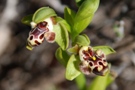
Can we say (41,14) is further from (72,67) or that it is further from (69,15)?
(72,67)

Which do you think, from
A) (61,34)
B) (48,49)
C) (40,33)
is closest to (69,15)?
(61,34)

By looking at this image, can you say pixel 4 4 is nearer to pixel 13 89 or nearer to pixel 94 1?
pixel 13 89

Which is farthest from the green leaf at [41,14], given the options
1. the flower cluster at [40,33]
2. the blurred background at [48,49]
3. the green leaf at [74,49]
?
the blurred background at [48,49]

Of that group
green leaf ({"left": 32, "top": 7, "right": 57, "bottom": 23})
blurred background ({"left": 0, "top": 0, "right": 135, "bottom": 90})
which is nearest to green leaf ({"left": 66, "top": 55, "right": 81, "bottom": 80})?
green leaf ({"left": 32, "top": 7, "right": 57, "bottom": 23})

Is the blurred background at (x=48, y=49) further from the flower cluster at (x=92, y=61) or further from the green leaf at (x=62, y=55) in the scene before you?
the flower cluster at (x=92, y=61)

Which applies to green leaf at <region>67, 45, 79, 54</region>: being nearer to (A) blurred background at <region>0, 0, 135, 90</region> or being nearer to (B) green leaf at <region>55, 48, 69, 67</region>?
(B) green leaf at <region>55, 48, 69, 67</region>

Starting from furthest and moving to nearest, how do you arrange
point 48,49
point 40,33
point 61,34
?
point 48,49 < point 61,34 < point 40,33

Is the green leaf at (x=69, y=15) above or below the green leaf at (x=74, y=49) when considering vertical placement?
above

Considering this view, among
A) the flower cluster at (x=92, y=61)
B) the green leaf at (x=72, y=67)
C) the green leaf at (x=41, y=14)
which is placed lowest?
the green leaf at (x=72, y=67)
